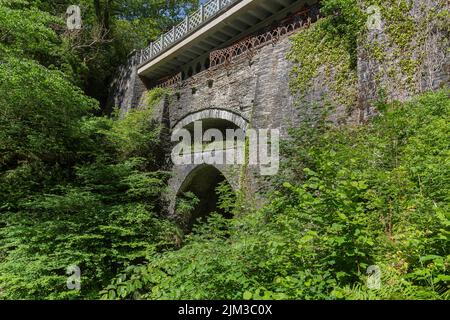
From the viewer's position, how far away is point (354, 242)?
2.79 meters

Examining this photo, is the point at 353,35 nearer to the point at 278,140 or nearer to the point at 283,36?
the point at 283,36

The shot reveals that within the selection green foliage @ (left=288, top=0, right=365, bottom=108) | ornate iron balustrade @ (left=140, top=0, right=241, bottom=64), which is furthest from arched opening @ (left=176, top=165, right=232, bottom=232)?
ornate iron balustrade @ (left=140, top=0, right=241, bottom=64)

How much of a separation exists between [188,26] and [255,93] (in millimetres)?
5169

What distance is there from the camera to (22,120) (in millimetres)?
8953

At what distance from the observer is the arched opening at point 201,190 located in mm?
11664

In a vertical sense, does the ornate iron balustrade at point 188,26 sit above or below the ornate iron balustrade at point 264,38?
above

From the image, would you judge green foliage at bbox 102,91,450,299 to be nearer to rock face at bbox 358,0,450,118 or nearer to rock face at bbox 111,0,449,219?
rock face at bbox 358,0,450,118

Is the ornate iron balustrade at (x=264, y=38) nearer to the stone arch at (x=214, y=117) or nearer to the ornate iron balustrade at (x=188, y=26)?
the ornate iron balustrade at (x=188, y=26)

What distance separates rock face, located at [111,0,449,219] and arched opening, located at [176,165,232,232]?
46 mm

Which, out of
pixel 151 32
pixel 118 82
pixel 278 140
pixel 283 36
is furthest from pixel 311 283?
pixel 151 32

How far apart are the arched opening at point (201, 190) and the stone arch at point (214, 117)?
5.77ft

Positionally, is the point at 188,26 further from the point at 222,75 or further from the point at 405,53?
the point at 405,53

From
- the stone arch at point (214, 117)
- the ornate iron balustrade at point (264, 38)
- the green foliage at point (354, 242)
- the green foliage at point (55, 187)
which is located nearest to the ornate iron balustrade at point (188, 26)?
the ornate iron balustrade at point (264, 38)
